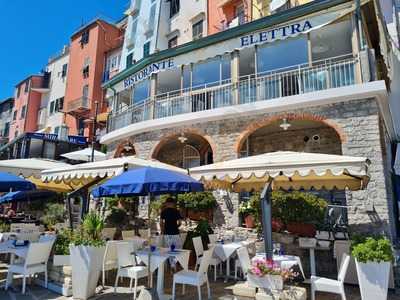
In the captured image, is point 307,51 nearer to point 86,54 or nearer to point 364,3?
point 364,3

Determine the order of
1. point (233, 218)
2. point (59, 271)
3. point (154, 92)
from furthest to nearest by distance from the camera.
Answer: point (154, 92) → point (233, 218) → point (59, 271)

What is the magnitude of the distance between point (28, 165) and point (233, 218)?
8015mm

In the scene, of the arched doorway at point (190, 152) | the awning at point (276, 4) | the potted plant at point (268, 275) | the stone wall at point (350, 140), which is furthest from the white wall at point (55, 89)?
the potted plant at point (268, 275)

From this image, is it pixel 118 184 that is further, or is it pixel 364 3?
pixel 364 3

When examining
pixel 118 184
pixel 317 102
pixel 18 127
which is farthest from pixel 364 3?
pixel 18 127

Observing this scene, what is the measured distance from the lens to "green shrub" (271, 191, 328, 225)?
31.1 ft

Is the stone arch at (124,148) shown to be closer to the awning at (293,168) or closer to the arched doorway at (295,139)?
the arched doorway at (295,139)

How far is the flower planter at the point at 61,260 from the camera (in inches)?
289

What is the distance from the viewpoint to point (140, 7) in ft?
84.3

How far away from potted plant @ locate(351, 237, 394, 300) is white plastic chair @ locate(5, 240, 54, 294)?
6500mm

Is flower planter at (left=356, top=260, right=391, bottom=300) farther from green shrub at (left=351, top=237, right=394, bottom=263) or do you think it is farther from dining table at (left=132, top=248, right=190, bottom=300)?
dining table at (left=132, top=248, right=190, bottom=300)

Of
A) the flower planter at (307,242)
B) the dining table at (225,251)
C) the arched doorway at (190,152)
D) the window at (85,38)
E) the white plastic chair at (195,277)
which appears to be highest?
the window at (85,38)

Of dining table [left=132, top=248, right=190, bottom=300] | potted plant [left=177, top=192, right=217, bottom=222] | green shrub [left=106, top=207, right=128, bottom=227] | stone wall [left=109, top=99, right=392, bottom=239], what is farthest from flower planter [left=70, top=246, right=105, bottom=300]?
green shrub [left=106, top=207, right=128, bottom=227]

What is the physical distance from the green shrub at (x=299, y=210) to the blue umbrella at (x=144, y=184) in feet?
12.2
